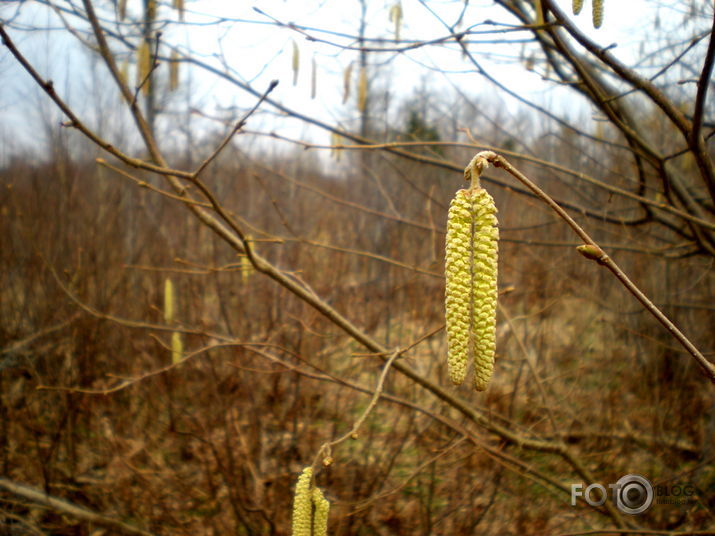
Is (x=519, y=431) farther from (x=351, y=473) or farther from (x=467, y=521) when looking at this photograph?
(x=351, y=473)

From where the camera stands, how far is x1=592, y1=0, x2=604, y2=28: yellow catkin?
1614mm

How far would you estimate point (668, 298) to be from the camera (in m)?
3.83

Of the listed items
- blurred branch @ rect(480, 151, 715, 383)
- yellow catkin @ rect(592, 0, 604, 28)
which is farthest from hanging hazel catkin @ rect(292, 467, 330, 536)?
yellow catkin @ rect(592, 0, 604, 28)

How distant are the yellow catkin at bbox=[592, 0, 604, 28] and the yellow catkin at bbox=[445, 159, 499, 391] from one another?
3.93ft

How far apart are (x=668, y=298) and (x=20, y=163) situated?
19.8ft

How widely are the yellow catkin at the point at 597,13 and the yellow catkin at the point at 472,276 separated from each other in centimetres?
120

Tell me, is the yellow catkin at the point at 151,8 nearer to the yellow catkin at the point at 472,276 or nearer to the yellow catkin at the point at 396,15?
the yellow catkin at the point at 396,15

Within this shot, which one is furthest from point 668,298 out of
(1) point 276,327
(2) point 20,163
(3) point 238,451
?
(2) point 20,163

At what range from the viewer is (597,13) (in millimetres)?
1623

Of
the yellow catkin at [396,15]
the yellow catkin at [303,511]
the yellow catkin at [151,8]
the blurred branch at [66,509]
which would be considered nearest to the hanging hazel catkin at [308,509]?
the yellow catkin at [303,511]

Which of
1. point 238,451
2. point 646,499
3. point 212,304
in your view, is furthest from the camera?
point 212,304

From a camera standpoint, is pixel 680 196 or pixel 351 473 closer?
pixel 680 196

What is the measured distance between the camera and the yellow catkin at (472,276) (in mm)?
817

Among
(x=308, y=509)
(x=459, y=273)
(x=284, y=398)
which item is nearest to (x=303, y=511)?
(x=308, y=509)
